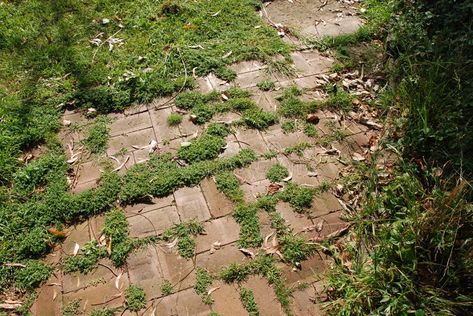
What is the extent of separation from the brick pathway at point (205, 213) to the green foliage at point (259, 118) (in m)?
0.08

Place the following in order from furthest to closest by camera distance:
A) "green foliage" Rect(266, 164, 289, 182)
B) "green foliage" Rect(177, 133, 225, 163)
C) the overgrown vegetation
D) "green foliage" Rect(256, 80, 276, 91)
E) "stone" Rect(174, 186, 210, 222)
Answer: "green foliage" Rect(256, 80, 276, 91) < "green foliage" Rect(177, 133, 225, 163) < "green foliage" Rect(266, 164, 289, 182) < "stone" Rect(174, 186, 210, 222) < the overgrown vegetation

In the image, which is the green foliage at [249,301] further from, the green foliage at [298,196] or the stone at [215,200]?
the green foliage at [298,196]

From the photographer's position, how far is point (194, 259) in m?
3.35

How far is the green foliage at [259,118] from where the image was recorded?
428 centimetres

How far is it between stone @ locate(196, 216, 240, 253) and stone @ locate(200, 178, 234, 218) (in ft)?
0.22

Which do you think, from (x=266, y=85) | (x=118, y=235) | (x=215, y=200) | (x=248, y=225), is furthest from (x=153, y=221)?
(x=266, y=85)

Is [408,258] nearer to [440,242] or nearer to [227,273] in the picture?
[440,242]

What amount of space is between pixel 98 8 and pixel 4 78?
1.52m

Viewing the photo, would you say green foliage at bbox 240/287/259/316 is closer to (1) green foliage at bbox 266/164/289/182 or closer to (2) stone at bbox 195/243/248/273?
(2) stone at bbox 195/243/248/273

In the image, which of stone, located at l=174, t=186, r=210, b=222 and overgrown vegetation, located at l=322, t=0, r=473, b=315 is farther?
stone, located at l=174, t=186, r=210, b=222

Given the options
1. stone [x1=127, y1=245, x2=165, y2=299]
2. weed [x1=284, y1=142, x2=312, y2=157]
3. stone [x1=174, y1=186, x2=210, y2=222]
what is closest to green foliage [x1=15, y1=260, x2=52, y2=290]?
stone [x1=127, y1=245, x2=165, y2=299]

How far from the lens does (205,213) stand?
362cm

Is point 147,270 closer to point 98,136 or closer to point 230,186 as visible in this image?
point 230,186

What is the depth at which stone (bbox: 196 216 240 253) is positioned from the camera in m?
3.44
